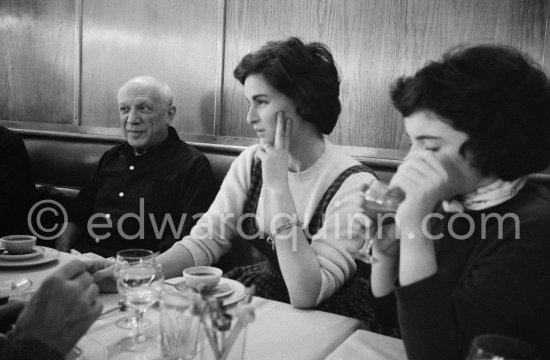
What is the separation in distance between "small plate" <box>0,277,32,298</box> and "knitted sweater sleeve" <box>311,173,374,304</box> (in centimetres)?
83

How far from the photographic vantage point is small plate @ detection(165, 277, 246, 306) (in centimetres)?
123

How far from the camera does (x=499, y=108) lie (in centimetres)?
110

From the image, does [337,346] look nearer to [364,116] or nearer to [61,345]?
[61,345]

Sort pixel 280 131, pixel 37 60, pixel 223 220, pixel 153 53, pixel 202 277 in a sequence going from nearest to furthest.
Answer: pixel 202 277
pixel 280 131
pixel 223 220
pixel 153 53
pixel 37 60

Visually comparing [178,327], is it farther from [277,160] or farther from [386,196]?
[277,160]

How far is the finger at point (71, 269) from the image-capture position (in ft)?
3.01

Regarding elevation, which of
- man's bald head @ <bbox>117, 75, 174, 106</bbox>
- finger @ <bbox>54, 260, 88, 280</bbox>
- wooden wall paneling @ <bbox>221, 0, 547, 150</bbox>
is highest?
wooden wall paneling @ <bbox>221, 0, 547, 150</bbox>

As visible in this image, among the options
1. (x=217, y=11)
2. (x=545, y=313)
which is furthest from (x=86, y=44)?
(x=545, y=313)

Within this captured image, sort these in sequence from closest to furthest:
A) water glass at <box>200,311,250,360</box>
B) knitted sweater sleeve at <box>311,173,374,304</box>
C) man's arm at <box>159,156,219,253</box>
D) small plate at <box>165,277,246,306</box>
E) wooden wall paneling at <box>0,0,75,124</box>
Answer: water glass at <box>200,311,250,360</box> → small plate at <box>165,277,246,306</box> → knitted sweater sleeve at <box>311,173,374,304</box> → man's arm at <box>159,156,219,253</box> → wooden wall paneling at <box>0,0,75,124</box>

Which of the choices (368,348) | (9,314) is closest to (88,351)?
(9,314)

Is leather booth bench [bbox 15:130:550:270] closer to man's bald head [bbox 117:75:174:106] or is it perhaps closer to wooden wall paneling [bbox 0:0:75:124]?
man's bald head [bbox 117:75:174:106]

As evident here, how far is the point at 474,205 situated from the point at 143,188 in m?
1.88

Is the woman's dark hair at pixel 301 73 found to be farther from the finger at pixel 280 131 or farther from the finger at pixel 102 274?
the finger at pixel 102 274

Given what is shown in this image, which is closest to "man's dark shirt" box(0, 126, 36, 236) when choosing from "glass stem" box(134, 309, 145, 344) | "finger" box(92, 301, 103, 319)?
"glass stem" box(134, 309, 145, 344)
